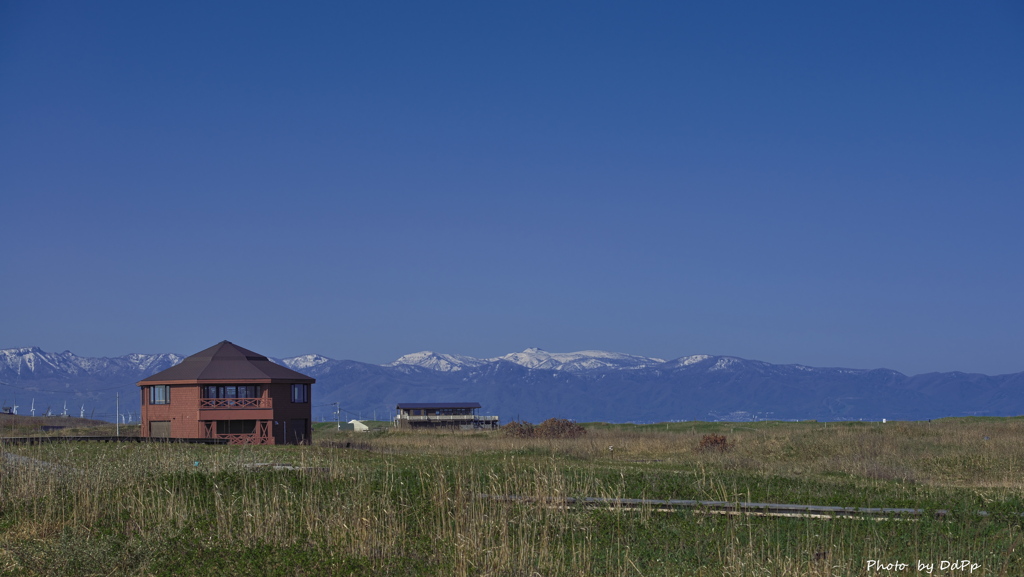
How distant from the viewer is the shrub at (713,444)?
41016mm

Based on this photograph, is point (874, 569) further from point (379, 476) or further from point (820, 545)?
point (379, 476)

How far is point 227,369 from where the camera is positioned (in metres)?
51.7

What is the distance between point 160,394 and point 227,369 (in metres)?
4.51

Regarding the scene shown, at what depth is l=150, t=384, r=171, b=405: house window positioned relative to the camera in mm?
52125

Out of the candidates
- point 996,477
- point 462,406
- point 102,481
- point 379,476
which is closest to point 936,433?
point 996,477

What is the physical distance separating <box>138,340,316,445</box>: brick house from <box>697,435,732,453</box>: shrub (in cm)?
2213

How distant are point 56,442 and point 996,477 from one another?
33629mm

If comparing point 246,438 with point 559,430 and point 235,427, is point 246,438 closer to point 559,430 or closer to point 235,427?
point 235,427

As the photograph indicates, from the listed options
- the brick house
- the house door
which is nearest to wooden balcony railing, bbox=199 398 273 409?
the brick house

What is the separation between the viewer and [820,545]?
14234mm

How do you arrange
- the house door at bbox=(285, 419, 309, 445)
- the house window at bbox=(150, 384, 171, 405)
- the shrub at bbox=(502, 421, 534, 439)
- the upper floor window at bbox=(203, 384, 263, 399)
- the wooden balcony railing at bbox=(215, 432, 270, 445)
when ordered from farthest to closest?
1. the shrub at bbox=(502, 421, 534, 439)
2. the house window at bbox=(150, 384, 171, 405)
3. the house door at bbox=(285, 419, 309, 445)
4. the upper floor window at bbox=(203, 384, 263, 399)
5. the wooden balcony railing at bbox=(215, 432, 270, 445)

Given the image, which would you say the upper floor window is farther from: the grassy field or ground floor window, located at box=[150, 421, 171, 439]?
the grassy field

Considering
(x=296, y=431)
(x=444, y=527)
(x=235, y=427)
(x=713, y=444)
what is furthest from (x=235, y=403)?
(x=444, y=527)

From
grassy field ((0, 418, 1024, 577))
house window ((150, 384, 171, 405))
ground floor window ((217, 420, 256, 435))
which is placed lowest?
ground floor window ((217, 420, 256, 435))
